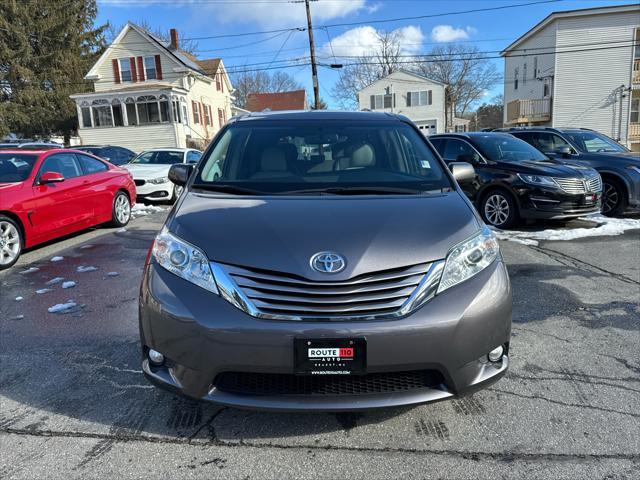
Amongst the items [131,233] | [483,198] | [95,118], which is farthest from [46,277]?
[95,118]

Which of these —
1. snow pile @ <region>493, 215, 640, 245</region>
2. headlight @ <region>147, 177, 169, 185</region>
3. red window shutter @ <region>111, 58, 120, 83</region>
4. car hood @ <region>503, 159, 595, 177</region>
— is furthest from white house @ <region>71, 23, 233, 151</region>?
snow pile @ <region>493, 215, 640, 245</region>

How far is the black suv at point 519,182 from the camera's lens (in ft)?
26.3

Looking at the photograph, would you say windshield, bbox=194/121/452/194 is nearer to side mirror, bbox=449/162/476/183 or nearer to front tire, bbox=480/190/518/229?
side mirror, bbox=449/162/476/183

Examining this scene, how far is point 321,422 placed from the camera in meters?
2.67

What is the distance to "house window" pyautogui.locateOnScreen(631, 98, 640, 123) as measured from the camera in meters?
29.9

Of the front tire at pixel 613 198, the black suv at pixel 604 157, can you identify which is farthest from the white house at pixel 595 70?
the front tire at pixel 613 198

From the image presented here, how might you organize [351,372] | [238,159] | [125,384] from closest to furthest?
[351,372] → [125,384] → [238,159]

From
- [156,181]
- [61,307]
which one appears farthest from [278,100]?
[61,307]

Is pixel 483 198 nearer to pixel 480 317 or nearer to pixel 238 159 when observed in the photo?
pixel 238 159

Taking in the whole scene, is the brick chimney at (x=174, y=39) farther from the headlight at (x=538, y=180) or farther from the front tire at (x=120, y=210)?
the headlight at (x=538, y=180)

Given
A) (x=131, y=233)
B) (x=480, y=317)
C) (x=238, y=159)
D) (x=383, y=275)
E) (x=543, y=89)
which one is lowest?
(x=131, y=233)

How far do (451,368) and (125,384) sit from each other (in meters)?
2.09

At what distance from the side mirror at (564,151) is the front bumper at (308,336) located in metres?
8.81

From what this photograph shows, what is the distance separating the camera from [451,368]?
7.46ft
